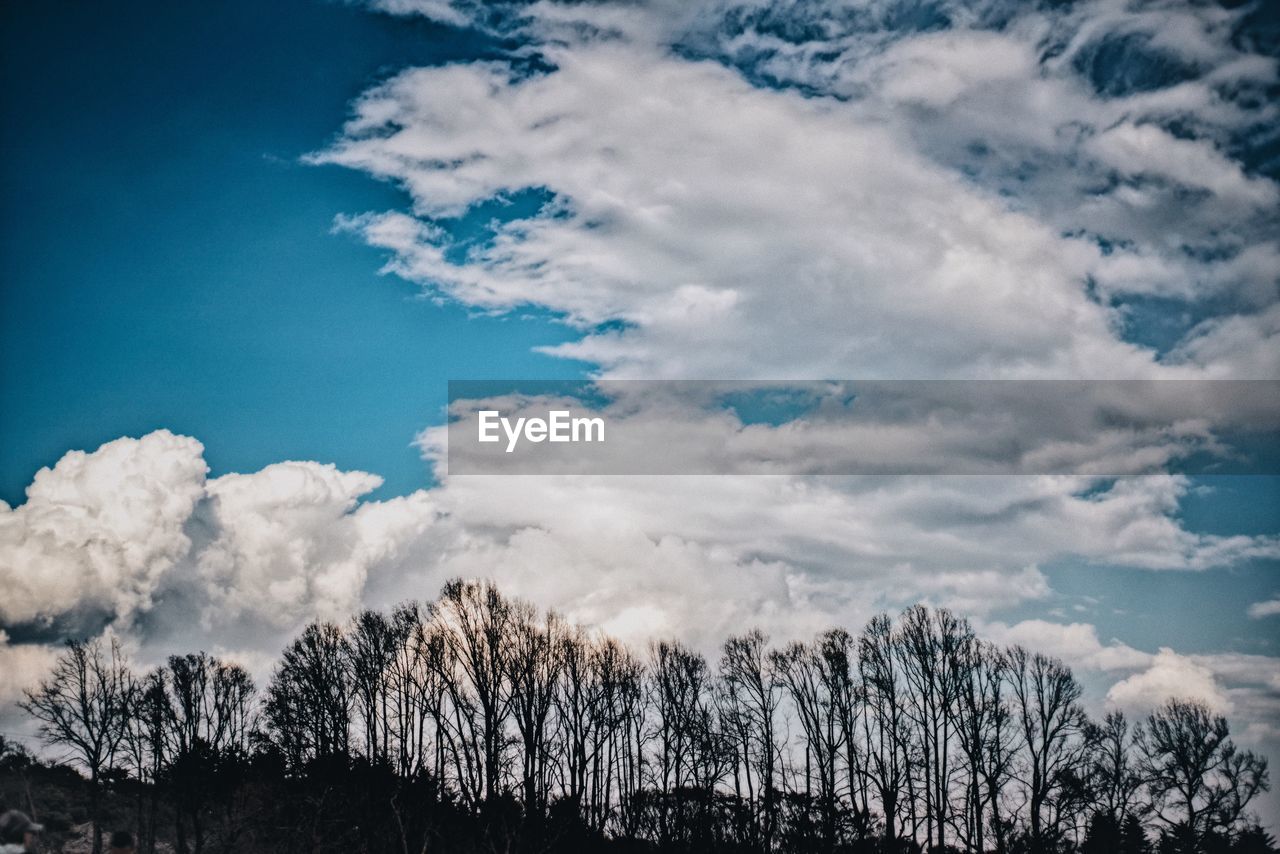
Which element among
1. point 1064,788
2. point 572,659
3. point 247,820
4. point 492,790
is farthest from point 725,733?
point 247,820

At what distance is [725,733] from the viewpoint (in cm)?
5997

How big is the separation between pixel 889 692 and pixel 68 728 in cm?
5357

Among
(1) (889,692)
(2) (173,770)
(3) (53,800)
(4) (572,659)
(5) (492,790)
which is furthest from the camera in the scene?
(3) (53,800)

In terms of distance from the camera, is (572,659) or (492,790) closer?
(492,790)

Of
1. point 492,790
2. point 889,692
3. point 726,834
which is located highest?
point 889,692

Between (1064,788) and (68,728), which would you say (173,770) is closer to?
(68,728)

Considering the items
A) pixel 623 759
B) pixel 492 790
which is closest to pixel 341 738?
pixel 492 790

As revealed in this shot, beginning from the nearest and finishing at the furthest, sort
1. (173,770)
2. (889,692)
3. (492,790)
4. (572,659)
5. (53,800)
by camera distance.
→ 1. (492,790)
2. (889,692)
3. (572,659)
4. (173,770)
5. (53,800)

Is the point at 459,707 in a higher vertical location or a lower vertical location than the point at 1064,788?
higher

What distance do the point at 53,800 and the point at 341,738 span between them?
3601 centimetres

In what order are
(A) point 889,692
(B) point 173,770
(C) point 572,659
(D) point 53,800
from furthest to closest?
(D) point 53,800
(B) point 173,770
(C) point 572,659
(A) point 889,692

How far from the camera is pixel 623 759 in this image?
6100 centimetres

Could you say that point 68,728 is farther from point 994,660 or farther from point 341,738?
point 994,660

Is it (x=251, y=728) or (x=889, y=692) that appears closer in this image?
(x=889, y=692)
